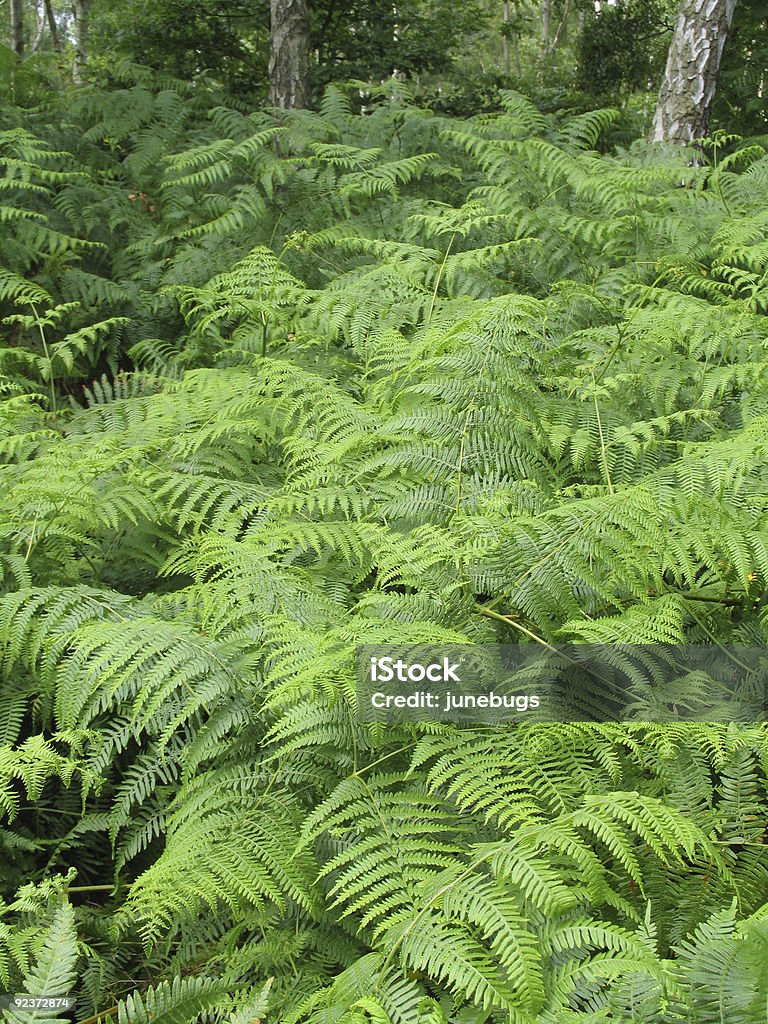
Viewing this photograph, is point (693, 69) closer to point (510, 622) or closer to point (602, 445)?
point (602, 445)

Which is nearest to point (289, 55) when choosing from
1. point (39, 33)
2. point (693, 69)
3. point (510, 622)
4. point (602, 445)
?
point (693, 69)

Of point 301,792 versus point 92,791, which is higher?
point 301,792

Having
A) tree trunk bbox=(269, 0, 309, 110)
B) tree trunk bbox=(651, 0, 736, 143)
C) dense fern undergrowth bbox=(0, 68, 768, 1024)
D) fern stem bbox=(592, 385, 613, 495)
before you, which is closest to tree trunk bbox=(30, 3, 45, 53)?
tree trunk bbox=(269, 0, 309, 110)

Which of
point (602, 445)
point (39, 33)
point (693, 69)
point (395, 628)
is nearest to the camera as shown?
point (395, 628)

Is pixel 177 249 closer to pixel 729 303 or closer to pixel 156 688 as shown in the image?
pixel 729 303

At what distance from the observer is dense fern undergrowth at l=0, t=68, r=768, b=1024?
1.43m

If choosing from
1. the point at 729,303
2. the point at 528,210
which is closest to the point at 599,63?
the point at 528,210

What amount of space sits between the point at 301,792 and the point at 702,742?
2.82 ft

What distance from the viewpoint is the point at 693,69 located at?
208 inches

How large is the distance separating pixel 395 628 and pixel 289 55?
17.8 feet

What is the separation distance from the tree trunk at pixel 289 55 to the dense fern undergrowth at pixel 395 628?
8.33ft

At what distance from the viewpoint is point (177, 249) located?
479 centimetres

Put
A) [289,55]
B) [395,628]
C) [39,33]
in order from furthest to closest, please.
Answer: [39,33] < [289,55] < [395,628]

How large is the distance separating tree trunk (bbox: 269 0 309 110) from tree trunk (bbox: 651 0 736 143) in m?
2.53
